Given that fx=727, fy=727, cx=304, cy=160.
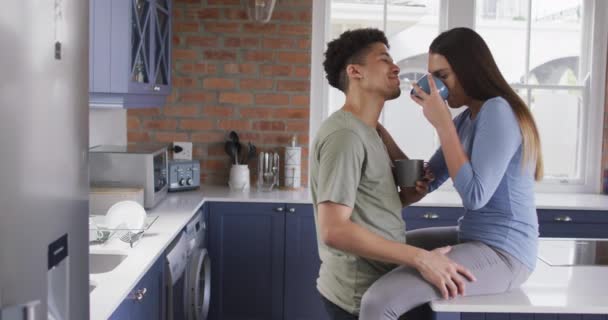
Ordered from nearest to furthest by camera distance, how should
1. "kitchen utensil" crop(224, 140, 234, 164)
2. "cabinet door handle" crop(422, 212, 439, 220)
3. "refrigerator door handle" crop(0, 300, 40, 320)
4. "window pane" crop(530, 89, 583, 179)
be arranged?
"refrigerator door handle" crop(0, 300, 40, 320) → "cabinet door handle" crop(422, 212, 439, 220) → "kitchen utensil" crop(224, 140, 234, 164) → "window pane" crop(530, 89, 583, 179)

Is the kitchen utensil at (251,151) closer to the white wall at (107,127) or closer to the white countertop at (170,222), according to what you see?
the white countertop at (170,222)

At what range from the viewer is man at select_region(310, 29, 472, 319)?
195 centimetres

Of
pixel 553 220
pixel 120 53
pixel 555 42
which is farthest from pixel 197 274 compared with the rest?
pixel 555 42

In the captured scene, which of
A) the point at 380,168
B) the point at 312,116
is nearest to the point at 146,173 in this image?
the point at 312,116

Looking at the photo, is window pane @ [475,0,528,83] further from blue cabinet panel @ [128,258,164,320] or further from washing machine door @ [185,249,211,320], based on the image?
blue cabinet panel @ [128,258,164,320]

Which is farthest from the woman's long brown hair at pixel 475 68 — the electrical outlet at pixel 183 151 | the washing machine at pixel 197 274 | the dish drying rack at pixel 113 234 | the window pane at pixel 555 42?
the window pane at pixel 555 42

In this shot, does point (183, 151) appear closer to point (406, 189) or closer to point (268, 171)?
point (268, 171)

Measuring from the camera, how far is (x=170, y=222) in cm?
315

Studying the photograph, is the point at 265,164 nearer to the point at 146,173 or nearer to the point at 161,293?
the point at 146,173

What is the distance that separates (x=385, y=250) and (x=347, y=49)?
0.68m

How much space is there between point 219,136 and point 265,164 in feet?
1.30

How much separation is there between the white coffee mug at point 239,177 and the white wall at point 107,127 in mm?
713

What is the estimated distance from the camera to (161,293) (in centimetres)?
270

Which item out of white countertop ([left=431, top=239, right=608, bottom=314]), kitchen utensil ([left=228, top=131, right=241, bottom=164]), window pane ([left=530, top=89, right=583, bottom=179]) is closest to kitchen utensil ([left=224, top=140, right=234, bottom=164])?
kitchen utensil ([left=228, top=131, right=241, bottom=164])
